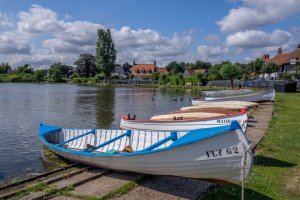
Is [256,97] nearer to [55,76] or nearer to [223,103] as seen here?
[223,103]

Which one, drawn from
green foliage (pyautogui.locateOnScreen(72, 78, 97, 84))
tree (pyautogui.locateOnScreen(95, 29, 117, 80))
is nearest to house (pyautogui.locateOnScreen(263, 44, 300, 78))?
tree (pyautogui.locateOnScreen(95, 29, 117, 80))

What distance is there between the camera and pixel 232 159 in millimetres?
7492

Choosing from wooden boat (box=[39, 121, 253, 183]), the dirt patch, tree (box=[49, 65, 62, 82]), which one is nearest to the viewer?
wooden boat (box=[39, 121, 253, 183])

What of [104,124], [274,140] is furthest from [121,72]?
[274,140]

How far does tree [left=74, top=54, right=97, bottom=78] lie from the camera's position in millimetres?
168000

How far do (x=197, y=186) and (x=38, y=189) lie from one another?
4.34 meters

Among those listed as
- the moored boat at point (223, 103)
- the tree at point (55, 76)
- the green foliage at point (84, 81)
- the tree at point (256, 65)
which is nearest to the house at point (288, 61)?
the tree at point (256, 65)

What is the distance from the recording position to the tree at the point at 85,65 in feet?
551

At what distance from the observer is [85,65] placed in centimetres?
16800

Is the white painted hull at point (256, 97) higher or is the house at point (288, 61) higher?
the house at point (288, 61)

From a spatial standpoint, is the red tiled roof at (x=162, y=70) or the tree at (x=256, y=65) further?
the red tiled roof at (x=162, y=70)

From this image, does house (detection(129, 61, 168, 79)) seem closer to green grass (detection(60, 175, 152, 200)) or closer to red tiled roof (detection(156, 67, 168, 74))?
red tiled roof (detection(156, 67, 168, 74))

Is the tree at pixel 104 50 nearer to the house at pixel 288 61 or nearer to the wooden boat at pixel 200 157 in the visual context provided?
the house at pixel 288 61

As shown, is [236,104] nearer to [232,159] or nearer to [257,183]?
[257,183]
